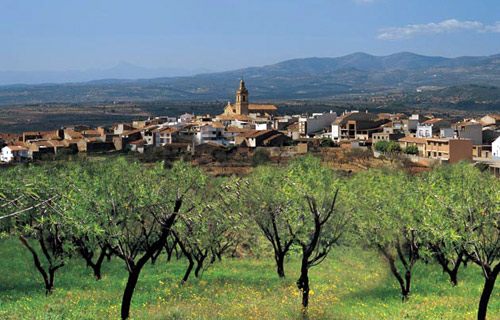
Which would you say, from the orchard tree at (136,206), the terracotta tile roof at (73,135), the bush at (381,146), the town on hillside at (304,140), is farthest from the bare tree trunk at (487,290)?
the terracotta tile roof at (73,135)

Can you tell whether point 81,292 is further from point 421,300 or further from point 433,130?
point 433,130

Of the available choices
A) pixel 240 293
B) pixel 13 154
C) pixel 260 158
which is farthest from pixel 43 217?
pixel 13 154

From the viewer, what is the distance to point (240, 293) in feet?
66.6

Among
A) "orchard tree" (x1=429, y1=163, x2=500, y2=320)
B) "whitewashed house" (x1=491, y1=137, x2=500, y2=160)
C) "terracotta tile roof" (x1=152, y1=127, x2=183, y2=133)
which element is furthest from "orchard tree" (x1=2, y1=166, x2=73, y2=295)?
"whitewashed house" (x1=491, y1=137, x2=500, y2=160)

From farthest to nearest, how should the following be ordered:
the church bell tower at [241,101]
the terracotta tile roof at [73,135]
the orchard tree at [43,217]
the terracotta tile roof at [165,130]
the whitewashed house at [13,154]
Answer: the church bell tower at [241,101], the terracotta tile roof at [73,135], the terracotta tile roof at [165,130], the whitewashed house at [13,154], the orchard tree at [43,217]

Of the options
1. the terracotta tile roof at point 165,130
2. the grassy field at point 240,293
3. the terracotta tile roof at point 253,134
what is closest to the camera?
the grassy field at point 240,293

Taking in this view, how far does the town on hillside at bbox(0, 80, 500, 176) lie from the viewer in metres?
76.4

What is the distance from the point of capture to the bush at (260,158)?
70.1m

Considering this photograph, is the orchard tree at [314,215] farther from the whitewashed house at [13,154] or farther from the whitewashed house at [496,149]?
the whitewashed house at [13,154]

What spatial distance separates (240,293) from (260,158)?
52.5m

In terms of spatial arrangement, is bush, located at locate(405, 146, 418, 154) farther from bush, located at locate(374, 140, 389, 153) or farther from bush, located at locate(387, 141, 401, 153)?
bush, located at locate(374, 140, 389, 153)

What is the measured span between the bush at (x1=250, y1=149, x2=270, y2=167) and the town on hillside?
4886 millimetres

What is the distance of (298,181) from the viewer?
20125 mm

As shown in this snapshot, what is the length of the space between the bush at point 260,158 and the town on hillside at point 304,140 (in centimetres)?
489
